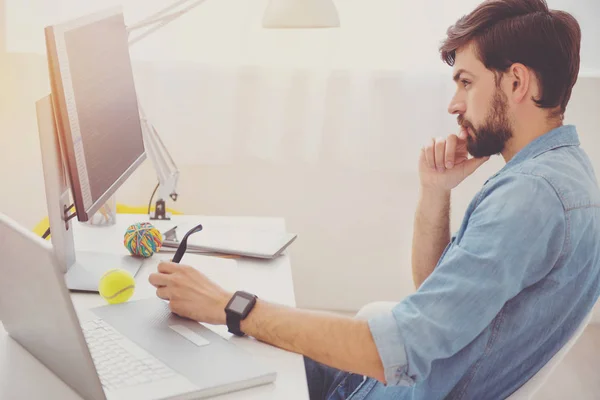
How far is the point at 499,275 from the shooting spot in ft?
3.34

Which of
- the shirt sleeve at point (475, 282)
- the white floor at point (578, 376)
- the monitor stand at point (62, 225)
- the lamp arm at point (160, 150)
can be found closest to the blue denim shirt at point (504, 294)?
the shirt sleeve at point (475, 282)

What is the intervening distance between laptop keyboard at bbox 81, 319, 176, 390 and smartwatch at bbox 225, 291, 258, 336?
0.50ft

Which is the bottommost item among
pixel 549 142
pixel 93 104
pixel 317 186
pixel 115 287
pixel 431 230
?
pixel 317 186

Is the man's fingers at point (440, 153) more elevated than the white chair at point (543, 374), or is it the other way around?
the man's fingers at point (440, 153)

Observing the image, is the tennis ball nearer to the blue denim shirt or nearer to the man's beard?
the blue denim shirt

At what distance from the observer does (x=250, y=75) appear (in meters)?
2.63

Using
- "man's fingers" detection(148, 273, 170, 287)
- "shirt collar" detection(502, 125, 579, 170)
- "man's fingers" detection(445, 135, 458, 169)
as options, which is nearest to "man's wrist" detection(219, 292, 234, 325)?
"man's fingers" detection(148, 273, 170, 287)

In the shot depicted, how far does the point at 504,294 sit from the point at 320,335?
0.89 feet

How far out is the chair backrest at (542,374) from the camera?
1.04 m

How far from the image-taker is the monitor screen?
46.8 inches

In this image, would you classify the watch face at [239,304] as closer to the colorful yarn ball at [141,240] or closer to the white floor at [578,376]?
the colorful yarn ball at [141,240]

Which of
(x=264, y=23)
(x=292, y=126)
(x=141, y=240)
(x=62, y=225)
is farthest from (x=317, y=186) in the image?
(x=62, y=225)

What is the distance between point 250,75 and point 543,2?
1.47 m

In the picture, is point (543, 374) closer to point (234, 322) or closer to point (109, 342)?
point (234, 322)
